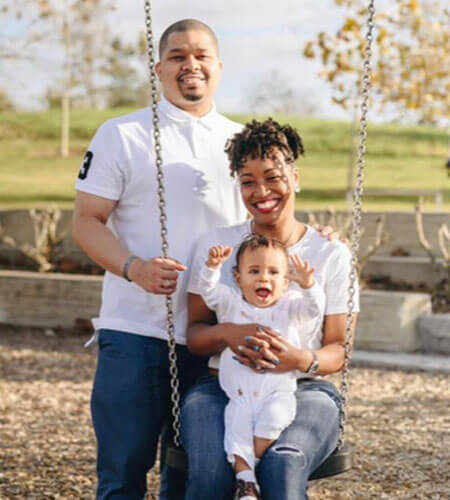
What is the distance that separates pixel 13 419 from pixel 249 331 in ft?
11.3

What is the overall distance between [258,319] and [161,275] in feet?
1.12

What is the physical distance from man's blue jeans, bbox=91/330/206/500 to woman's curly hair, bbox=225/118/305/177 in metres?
0.69

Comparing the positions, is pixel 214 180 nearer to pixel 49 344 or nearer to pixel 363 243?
pixel 49 344

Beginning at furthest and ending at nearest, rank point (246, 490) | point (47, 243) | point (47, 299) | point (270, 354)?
point (47, 243) < point (47, 299) < point (270, 354) < point (246, 490)

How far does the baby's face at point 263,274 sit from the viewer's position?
115 inches

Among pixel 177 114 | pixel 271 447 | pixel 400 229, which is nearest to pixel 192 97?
pixel 177 114

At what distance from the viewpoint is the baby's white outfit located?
2.77m

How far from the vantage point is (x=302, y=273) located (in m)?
2.89

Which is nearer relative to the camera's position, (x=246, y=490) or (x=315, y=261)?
(x=246, y=490)

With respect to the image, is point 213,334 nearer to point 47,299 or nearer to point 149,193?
point 149,193

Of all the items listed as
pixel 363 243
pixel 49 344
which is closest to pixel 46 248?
pixel 49 344

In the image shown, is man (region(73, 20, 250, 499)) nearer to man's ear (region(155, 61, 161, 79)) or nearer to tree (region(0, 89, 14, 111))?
man's ear (region(155, 61, 161, 79))

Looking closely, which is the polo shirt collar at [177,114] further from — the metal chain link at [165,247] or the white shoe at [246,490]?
the white shoe at [246,490]

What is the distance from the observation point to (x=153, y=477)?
466 centimetres
